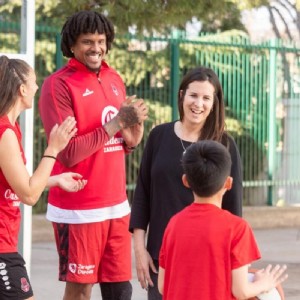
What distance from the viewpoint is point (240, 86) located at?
46.0ft

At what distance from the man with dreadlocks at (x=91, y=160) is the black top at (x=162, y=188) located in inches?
26.4

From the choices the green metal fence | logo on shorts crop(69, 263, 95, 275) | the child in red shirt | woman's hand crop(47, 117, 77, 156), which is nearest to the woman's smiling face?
woman's hand crop(47, 117, 77, 156)

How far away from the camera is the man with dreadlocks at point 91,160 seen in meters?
6.06

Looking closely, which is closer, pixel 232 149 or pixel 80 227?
pixel 232 149

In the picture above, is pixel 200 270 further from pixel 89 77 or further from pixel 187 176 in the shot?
pixel 89 77

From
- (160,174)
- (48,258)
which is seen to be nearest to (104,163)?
(160,174)

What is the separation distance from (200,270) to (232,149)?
97 centimetres

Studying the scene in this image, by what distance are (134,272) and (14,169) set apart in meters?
5.16

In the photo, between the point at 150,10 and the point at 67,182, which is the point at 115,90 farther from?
the point at 150,10

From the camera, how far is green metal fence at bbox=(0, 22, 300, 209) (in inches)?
510

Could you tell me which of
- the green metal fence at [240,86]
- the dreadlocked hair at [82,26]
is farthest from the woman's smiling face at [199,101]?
the green metal fence at [240,86]

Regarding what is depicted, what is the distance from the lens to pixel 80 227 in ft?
20.2

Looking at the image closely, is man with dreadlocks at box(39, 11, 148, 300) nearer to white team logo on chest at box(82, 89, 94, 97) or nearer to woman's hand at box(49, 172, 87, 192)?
white team logo on chest at box(82, 89, 94, 97)

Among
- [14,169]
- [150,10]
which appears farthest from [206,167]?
[150,10]
